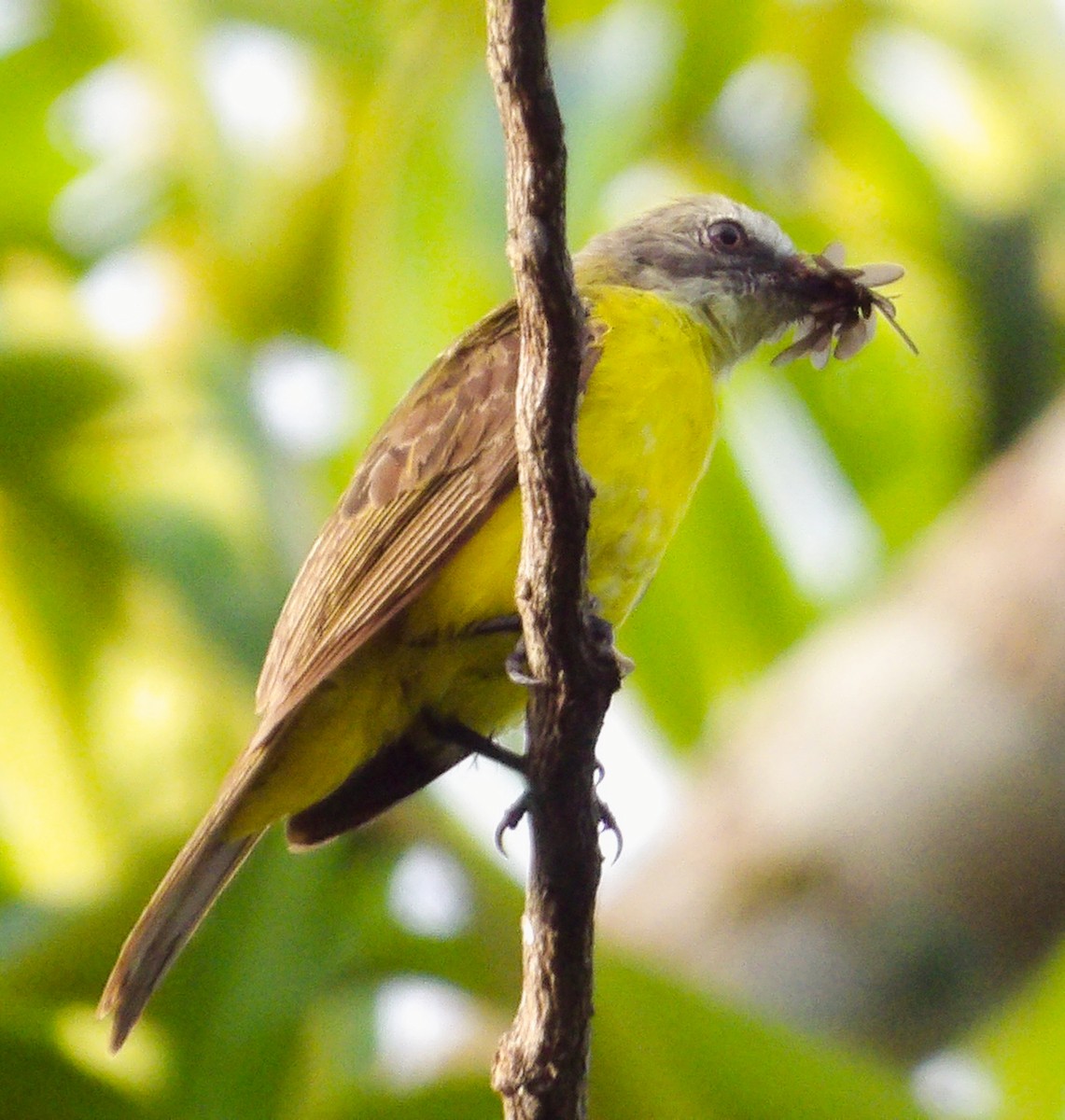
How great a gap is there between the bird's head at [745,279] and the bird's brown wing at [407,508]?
57cm

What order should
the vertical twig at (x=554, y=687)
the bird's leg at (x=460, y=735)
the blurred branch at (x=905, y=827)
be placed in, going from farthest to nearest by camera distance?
the blurred branch at (x=905, y=827) < the bird's leg at (x=460, y=735) < the vertical twig at (x=554, y=687)

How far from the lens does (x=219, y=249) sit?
736 centimetres

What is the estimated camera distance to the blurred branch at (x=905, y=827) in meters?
6.77

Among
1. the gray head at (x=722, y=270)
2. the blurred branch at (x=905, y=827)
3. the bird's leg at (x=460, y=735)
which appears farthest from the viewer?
the blurred branch at (x=905, y=827)

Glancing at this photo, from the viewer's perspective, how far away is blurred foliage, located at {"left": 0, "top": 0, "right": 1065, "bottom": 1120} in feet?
17.4

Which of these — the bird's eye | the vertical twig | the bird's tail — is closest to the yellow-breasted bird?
the bird's tail

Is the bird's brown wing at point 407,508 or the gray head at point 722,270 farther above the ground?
the gray head at point 722,270

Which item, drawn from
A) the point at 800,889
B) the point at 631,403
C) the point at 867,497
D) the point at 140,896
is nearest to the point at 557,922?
the point at 631,403

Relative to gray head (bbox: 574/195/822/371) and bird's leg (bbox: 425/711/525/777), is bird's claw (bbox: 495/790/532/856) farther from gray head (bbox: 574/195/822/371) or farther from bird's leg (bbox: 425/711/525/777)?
gray head (bbox: 574/195/822/371)

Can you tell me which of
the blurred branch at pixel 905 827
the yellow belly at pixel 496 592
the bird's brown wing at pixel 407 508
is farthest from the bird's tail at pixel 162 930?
the blurred branch at pixel 905 827

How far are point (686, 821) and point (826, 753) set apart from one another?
2.13ft

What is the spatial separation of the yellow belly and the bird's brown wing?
0.08 meters

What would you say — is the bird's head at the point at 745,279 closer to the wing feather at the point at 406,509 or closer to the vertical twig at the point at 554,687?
the wing feather at the point at 406,509

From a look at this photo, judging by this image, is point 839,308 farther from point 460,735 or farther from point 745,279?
point 460,735
